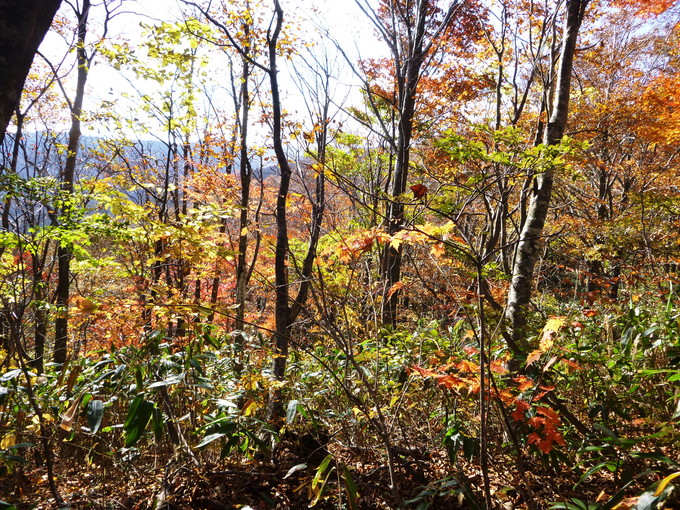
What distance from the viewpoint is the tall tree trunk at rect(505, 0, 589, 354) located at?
11.5 ft

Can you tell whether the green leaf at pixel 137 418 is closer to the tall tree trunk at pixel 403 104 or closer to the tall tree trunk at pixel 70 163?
the tall tree trunk at pixel 403 104

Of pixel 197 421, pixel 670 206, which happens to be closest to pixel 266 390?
pixel 197 421

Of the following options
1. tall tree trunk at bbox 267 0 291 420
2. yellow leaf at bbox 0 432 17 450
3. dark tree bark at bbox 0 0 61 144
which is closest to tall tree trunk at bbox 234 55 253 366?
tall tree trunk at bbox 267 0 291 420

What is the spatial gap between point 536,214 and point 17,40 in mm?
3845

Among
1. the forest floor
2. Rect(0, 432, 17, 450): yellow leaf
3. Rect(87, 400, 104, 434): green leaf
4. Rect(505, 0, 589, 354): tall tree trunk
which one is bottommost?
the forest floor

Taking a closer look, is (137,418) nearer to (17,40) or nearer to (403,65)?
(17,40)

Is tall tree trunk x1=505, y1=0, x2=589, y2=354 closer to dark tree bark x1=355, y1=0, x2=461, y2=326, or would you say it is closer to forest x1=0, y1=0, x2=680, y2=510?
forest x1=0, y1=0, x2=680, y2=510

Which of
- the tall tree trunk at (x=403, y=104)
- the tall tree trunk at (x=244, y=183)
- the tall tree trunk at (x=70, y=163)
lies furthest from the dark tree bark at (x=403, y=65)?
the tall tree trunk at (x=70, y=163)

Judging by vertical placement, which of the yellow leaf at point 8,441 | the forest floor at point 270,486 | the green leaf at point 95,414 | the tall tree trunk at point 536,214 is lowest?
the forest floor at point 270,486

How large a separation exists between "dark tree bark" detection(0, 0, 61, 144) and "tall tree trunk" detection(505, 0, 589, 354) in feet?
11.2

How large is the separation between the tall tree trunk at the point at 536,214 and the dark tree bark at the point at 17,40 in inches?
135

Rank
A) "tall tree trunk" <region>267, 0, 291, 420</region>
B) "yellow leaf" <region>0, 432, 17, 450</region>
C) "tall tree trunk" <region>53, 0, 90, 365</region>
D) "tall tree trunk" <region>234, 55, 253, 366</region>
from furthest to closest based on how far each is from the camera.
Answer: "tall tree trunk" <region>53, 0, 90, 365</region> → "tall tree trunk" <region>234, 55, 253, 366</region> → "tall tree trunk" <region>267, 0, 291, 420</region> → "yellow leaf" <region>0, 432, 17, 450</region>

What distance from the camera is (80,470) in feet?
9.76

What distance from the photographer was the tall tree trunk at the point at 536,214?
11.5 feet
